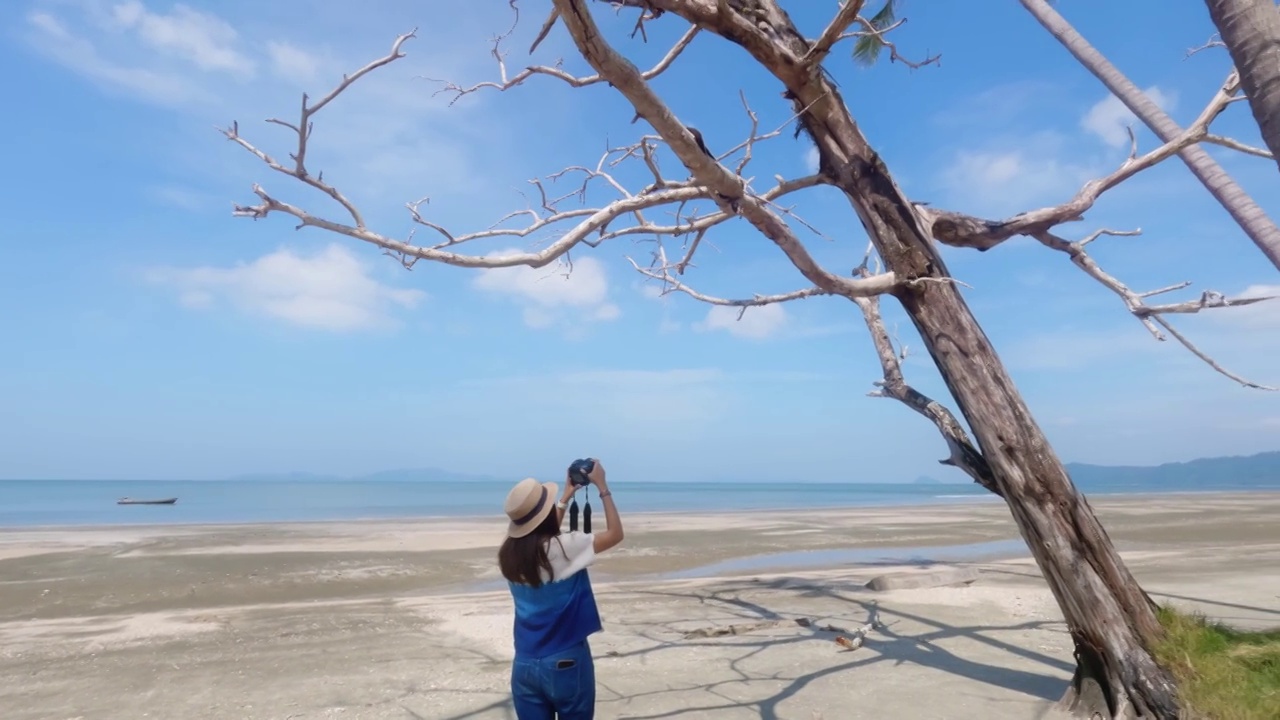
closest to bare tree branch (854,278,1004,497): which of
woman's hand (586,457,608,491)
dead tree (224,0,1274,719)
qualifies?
dead tree (224,0,1274,719)

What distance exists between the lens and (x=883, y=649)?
6781mm

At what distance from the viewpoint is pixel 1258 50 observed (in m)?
2.85

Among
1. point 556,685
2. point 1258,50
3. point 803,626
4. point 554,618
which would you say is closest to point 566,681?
point 556,685

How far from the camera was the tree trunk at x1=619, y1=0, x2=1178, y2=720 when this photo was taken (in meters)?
4.37

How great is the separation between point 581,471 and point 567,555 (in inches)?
21.1

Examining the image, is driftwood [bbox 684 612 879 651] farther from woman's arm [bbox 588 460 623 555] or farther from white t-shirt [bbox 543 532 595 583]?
white t-shirt [bbox 543 532 595 583]

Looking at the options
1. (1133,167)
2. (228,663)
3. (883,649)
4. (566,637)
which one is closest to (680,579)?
(883,649)

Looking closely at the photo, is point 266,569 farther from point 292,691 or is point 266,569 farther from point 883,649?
point 883,649

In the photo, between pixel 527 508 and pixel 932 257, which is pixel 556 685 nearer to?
pixel 527 508

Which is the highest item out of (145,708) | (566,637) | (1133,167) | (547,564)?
(1133,167)

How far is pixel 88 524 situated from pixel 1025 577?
28.7m

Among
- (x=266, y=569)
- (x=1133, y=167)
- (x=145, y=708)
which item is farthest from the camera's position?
(x=266, y=569)

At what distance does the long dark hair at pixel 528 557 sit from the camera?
124 inches

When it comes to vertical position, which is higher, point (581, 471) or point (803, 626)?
point (581, 471)
